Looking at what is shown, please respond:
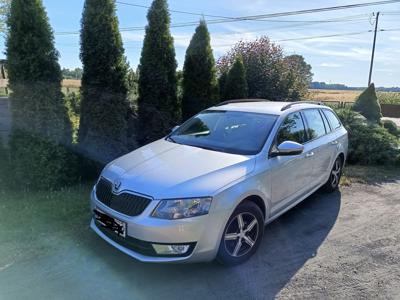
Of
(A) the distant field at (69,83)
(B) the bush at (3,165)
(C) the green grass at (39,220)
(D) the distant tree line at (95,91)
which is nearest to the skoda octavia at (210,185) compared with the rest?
(C) the green grass at (39,220)

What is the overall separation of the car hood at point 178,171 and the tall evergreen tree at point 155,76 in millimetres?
3130

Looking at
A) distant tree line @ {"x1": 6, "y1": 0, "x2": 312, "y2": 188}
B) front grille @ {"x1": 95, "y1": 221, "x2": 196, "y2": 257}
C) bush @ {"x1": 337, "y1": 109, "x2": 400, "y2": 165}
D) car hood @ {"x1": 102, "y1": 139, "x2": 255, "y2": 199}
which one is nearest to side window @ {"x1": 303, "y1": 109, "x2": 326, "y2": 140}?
car hood @ {"x1": 102, "y1": 139, "x2": 255, "y2": 199}

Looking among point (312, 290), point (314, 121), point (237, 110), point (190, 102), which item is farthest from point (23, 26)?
point (312, 290)

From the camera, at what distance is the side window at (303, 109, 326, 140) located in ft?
16.7

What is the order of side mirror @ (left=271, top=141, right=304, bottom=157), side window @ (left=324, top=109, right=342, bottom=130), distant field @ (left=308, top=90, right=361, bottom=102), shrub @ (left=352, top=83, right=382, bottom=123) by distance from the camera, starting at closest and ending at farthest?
side mirror @ (left=271, top=141, right=304, bottom=157)
side window @ (left=324, top=109, right=342, bottom=130)
shrub @ (left=352, top=83, right=382, bottom=123)
distant field @ (left=308, top=90, right=361, bottom=102)

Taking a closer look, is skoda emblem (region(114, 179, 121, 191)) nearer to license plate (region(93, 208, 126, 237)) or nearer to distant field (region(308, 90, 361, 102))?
license plate (region(93, 208, 126, 237))

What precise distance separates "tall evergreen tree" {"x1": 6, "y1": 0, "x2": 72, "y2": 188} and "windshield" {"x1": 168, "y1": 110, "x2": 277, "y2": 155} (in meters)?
2.11

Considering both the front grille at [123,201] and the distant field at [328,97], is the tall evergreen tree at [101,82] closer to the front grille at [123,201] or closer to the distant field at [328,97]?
the front grille at [123,201]

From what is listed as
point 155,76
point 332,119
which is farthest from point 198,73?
point 332,119

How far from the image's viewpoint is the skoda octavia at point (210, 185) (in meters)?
3.09

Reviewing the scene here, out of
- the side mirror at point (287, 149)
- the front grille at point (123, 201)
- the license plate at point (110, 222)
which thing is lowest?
the license plate at point (110, 222)

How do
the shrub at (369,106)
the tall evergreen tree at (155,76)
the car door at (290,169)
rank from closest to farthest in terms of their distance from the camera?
the car door at (290,169) → the tall evergreen tree at (155,76) → the shrub at (369,106)

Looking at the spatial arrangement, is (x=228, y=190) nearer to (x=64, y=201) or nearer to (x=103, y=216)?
(x=103, y=216)

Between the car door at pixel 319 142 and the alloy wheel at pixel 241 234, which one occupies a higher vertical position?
the car door at pixel 319 142
